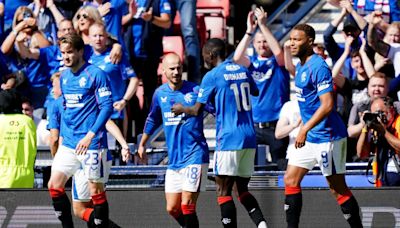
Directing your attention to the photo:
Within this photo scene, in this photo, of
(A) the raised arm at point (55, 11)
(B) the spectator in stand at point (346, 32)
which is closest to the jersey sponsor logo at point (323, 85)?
(B) the spectator in stand at point (346, 32)

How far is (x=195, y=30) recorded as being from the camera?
619 inches

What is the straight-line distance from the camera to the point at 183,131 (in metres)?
12.0

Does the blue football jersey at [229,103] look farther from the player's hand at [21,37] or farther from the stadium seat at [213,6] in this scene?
the stadium seat at [213,6]

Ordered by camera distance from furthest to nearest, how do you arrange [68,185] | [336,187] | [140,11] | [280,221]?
[140,11] → [68,185] → [280,221] → [336,187]

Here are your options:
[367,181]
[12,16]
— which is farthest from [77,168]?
[12,16]

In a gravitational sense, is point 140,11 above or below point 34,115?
above

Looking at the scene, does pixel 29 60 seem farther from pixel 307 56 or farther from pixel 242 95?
pixel 307 56

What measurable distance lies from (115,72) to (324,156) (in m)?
3.89

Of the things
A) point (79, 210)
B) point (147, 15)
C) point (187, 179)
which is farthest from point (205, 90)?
point (147, 15)

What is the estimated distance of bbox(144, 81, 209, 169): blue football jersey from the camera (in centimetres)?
1198

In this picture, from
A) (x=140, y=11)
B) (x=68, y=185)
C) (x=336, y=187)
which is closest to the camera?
(x=336, y=187)

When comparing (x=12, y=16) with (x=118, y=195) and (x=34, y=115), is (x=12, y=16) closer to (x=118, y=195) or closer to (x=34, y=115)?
(x=34, y=115)

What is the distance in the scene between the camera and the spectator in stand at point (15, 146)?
42.4ft

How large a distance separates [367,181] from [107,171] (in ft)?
9.34
